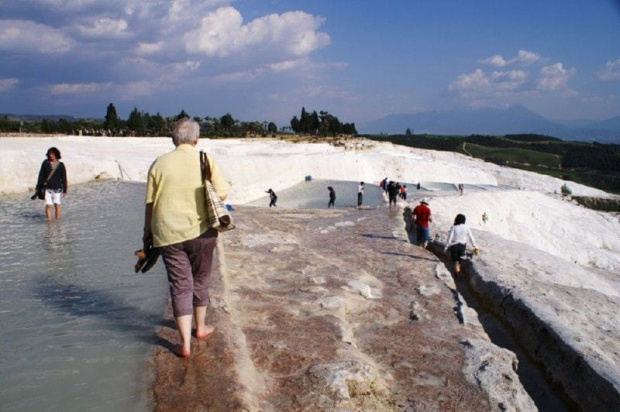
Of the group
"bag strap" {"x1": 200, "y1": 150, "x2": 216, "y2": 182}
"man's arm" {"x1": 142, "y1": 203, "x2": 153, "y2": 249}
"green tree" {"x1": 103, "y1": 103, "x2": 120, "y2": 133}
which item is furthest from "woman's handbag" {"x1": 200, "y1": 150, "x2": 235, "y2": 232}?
"green tree" {"x1": 103, "y1": 103, "x2": 120, "y2": 133}

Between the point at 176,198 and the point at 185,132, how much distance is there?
1.69 feet

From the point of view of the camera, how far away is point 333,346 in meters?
4.55

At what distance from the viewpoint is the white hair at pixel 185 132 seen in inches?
151

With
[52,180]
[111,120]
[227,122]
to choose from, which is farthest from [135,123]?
[52,180]

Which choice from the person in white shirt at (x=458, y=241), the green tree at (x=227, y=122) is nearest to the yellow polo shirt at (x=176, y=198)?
the person in white shirt at (x=458, y=241)

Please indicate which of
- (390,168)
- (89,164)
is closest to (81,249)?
(89,164)

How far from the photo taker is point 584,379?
511cm

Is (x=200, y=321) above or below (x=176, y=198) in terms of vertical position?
below

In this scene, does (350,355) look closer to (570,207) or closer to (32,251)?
(32,251)

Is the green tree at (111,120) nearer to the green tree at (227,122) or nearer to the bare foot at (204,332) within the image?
the green tree at (227,122)

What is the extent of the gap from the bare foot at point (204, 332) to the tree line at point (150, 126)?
2985 cm

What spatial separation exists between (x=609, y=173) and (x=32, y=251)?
96.1m

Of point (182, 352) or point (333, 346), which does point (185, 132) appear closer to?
point (182, 352)

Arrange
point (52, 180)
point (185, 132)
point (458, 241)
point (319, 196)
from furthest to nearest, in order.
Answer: point (319, 196), point (458, 241), point (52, 180), point (185, 132)
